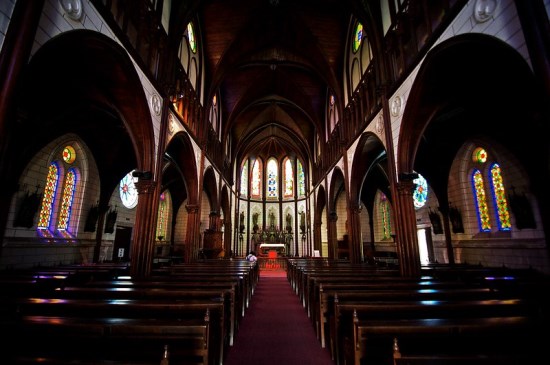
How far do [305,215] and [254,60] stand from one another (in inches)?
634

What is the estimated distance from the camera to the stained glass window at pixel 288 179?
97.5ft

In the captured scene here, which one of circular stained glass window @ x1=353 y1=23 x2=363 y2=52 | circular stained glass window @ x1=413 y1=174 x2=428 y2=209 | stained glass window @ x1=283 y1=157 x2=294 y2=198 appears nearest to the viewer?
circular stained glass window @ x1=353 y1=23 x2=363 y2=52

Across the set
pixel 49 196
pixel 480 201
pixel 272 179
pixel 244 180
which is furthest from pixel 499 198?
pixel 244 180

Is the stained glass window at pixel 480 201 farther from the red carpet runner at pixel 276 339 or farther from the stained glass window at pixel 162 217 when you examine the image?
the stained glass window at pixel 162 217

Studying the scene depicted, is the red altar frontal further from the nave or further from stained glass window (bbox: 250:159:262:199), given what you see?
the nave

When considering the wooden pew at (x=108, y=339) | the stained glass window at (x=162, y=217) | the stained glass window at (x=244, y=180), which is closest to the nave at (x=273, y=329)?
the wooden pew at (x=108, y=339)

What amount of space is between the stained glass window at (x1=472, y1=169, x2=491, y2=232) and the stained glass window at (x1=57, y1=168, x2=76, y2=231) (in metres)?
18.3

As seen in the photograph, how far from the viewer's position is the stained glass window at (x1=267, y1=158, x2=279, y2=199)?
30.0 meters

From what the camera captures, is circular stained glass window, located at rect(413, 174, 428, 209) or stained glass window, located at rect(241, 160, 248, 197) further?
stained glass window, located at rect(241, 160, 248, 197)

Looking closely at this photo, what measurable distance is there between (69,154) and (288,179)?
21.5 meters

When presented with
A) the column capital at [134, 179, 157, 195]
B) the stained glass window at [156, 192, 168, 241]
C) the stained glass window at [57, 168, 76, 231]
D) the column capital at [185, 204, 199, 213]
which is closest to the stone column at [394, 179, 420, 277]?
the column capital at [134, 179, 157, 195]

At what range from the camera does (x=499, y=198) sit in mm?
10211

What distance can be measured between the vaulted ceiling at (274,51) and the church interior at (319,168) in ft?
0.37

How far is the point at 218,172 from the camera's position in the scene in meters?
17.9
